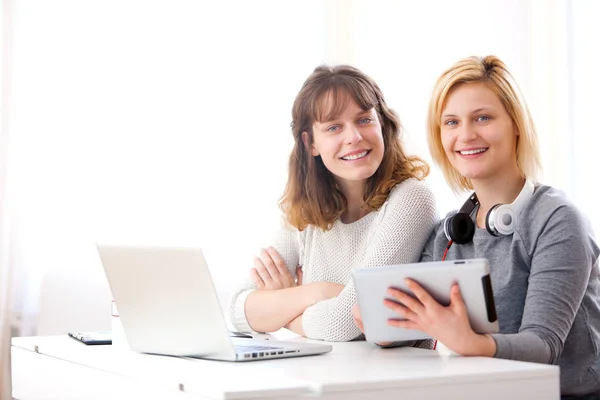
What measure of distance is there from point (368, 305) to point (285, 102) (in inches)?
90.1

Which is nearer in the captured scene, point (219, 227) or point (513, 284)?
point (513, 284)

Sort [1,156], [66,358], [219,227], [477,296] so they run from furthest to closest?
→ [219,227], [1,156], [66,358], [477,296]

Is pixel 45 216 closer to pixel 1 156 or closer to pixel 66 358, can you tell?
pixel 1 156

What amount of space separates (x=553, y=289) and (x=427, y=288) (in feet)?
0.95

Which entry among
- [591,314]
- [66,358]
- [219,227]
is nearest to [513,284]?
[591,314]

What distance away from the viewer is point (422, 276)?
1.30 metres

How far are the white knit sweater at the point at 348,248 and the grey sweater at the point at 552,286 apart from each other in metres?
0.20

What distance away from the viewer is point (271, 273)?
204cm

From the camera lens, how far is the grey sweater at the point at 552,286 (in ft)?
4.68

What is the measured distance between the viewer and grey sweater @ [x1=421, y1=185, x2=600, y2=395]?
56.1 inches

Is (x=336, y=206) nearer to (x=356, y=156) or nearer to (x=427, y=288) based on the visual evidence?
(x=356, y=156)

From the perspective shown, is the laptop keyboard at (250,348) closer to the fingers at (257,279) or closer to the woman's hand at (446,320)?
the woman's hand at (446,320)

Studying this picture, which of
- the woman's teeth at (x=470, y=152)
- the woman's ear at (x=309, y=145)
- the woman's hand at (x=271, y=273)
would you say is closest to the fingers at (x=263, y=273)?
the woman's hand at (x=271, y=273)

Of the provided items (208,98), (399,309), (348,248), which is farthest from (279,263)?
(208,98)
